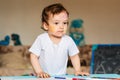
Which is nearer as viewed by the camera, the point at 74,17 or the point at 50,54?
the point at 50,54

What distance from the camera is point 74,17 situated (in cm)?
359

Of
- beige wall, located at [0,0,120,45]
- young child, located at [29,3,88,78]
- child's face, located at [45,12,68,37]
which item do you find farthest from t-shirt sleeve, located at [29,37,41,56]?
beige wall, located at [0,0,120,45]

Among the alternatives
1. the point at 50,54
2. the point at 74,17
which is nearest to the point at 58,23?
the point at 50,54

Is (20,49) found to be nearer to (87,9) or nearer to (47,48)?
(87,9)

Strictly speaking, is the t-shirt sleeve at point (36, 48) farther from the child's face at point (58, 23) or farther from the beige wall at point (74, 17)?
the beige wall at point (74, 17)

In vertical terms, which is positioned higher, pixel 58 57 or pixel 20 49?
pixel 58 57

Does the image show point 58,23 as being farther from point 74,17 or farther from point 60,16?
point 74,17

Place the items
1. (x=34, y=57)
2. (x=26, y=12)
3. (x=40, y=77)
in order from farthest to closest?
1. (x=26, y=12)
2. (x=34, y=57)
3. (x=40, y=77)

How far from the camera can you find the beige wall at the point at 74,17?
3.52 meters

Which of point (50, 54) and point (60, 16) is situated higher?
point (60, 16)

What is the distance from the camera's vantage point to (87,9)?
3568mm

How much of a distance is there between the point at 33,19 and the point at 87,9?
0.66 meters

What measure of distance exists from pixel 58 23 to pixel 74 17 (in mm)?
2055

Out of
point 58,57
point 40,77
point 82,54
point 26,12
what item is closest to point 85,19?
point 82,54
